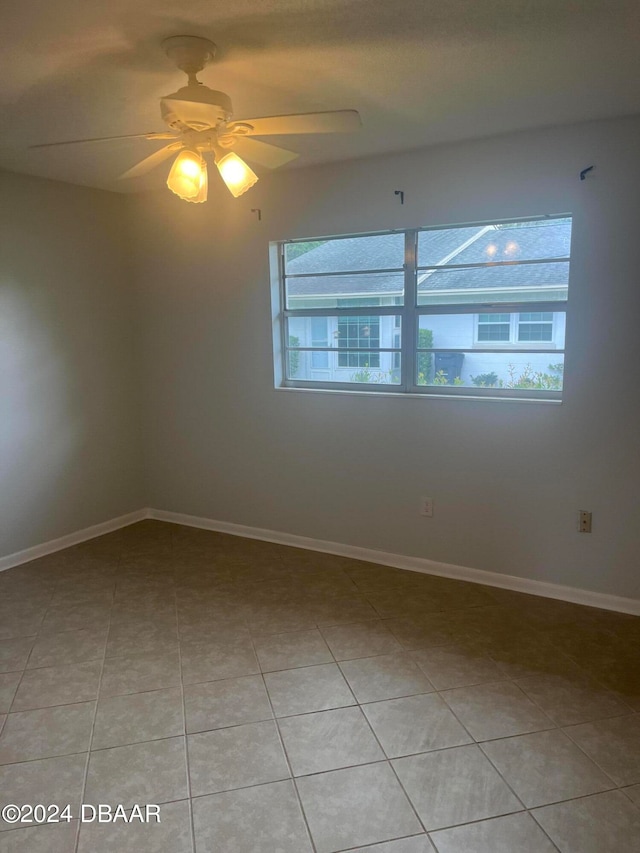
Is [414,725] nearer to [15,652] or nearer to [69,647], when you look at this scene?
[69,647]

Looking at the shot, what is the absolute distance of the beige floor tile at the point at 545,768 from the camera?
1.82 m

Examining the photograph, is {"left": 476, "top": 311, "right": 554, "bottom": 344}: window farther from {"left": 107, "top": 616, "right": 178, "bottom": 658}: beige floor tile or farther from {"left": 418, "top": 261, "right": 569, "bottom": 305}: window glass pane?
{"left": 107, "top": 616, "right": 178, "bottom": 658}: beige floor tile

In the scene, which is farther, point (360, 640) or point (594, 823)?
point (360, 640)

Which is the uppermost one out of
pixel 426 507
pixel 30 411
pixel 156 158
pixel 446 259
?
pixel 156 158

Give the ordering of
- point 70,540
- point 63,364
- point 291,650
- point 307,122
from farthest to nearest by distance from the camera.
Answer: point 70,540
point 63,364
point 291,650
point 307,122

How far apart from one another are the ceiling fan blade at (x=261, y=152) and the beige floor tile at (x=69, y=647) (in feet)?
7.45

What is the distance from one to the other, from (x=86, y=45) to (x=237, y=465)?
264cm

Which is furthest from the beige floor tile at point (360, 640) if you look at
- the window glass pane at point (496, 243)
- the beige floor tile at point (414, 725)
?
the window glass pane at point (496, 243)

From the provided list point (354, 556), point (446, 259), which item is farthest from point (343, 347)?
point (354, 556)

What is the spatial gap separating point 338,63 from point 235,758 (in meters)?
2.43

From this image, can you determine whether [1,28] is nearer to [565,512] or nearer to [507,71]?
[507,71]

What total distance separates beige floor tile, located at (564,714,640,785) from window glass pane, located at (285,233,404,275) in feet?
8.05

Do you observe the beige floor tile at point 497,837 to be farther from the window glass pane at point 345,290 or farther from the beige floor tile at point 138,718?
the window glass pane at point 345,290

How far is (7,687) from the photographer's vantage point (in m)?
2.37
